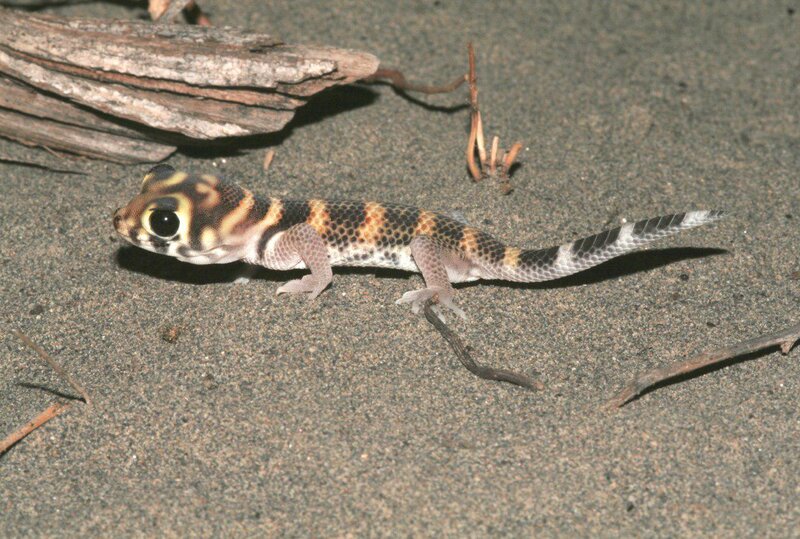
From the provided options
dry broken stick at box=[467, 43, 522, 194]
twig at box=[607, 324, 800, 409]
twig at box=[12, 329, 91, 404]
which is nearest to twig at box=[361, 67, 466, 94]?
dry broken stick at box=[467, 43, 522, 194]

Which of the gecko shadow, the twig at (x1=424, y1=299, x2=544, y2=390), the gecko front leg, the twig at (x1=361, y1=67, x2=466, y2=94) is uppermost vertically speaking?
the twig at (x1=361, y1=67, x2=466, y2=94)

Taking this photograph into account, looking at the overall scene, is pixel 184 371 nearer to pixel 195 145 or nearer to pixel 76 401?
pixel 76 401

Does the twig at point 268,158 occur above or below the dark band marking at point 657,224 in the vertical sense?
below

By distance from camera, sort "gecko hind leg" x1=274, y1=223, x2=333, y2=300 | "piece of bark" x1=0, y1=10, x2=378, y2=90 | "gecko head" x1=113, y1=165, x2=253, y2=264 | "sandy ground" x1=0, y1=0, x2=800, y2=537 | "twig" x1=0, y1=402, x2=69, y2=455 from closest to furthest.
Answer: "sandy ground" x1=0, y1=0, x2=800, y2=537, "twig" x1=0, y1=402, x2=69, y2=455, "gecko head" x1=113, y1=165, x2=253, y2=264, "gecko hind leg" x1=274, y1=223, x2=333, y2=300, "piece of bark" x1=0, y1=10, x2=378, y2=90

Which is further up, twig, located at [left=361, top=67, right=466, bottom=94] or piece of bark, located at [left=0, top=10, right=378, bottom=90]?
piece of bark, located at [left=0, top=10, right=378, bottom=90]

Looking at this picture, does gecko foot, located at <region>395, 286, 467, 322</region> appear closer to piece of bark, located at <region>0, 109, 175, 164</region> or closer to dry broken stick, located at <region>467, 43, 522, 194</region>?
dry broken stick, located at <region>467, 43, 522, 194</region>

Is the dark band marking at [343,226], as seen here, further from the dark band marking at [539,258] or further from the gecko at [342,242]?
the dark band marking at [539,258]

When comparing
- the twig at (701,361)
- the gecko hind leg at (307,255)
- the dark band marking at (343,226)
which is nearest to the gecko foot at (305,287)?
the gecko hind leg at (307,255)

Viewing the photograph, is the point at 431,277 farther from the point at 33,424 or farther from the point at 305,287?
the point at 33,424
